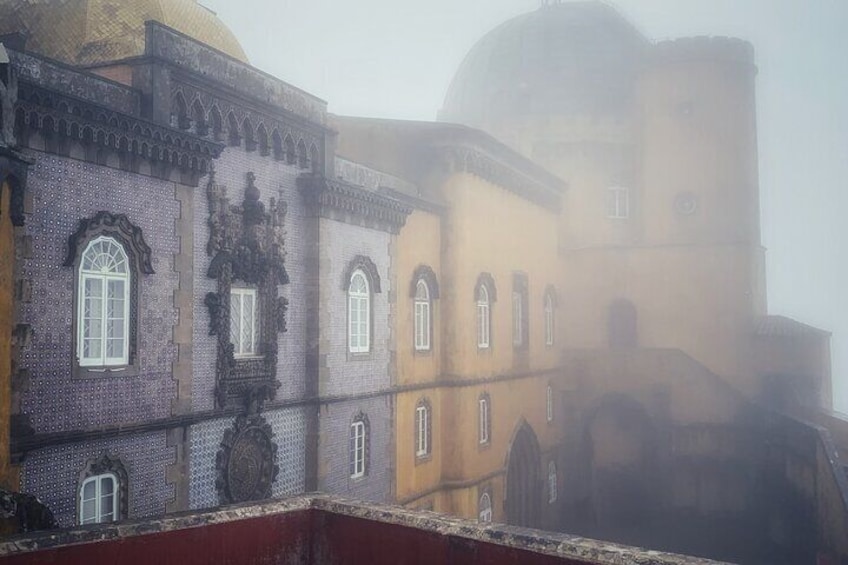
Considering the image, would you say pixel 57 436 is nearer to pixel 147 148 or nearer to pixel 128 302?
pixel 128 302

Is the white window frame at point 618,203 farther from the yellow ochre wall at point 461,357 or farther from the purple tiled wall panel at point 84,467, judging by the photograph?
the purple tiled wall panel at point 84,467

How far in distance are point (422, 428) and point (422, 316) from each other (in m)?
2.81

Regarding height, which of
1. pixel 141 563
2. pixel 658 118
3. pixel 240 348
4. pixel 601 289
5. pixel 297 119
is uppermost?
pixel 658 118

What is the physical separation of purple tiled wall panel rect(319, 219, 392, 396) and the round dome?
53.5ft

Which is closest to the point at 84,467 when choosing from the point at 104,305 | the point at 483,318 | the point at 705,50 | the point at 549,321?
the point at 104,305

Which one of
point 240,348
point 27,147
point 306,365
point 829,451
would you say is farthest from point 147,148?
point 829,451

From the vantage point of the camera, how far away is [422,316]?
18.7 metres

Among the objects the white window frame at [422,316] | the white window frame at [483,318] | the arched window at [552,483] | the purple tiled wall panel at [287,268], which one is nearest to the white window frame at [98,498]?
the purple tiled wall panel at [287,268]

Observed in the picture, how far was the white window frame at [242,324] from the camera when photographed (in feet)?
41.0

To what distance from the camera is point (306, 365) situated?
1434 cm

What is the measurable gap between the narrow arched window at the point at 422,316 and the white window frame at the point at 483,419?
2.92 metres

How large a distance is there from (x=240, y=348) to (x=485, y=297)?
9.90m

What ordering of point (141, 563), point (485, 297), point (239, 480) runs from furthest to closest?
1. point (485, 297)
2. point (239, 480)
3. point (141, 563)

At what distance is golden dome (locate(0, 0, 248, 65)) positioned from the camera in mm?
12414
